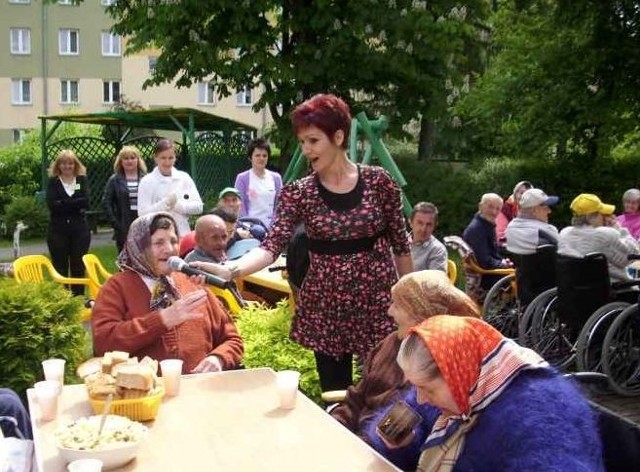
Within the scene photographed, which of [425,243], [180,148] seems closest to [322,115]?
[425,243]

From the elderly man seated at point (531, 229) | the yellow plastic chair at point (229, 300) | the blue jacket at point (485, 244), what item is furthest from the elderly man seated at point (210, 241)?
the blue jacket at point (485, 244)

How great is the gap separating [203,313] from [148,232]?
43 cm

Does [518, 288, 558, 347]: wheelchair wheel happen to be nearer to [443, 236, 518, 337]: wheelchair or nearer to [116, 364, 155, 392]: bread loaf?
[443, 236, 518, 337]: wheelchair

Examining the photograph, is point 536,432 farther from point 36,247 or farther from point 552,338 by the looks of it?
point 36,247

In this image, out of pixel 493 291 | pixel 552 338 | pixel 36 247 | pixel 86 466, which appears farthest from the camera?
pixel 36 247

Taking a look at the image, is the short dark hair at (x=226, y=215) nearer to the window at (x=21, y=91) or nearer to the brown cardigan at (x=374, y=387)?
the brown cardigan at (x=374, y=387)

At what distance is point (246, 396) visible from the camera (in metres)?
3.02

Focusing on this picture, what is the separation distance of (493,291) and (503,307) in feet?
0.78

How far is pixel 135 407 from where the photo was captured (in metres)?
2.70

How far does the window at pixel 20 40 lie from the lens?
40062mm

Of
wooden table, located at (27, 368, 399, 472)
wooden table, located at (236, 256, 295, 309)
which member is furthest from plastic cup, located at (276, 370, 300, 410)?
wooden table, located at (236, 256, 295, 309)

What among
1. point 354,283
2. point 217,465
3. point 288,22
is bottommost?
point 217,465

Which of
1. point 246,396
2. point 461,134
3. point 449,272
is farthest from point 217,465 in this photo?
point 461,134

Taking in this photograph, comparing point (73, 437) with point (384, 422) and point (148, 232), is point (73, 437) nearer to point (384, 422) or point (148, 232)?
point (384, 422)
